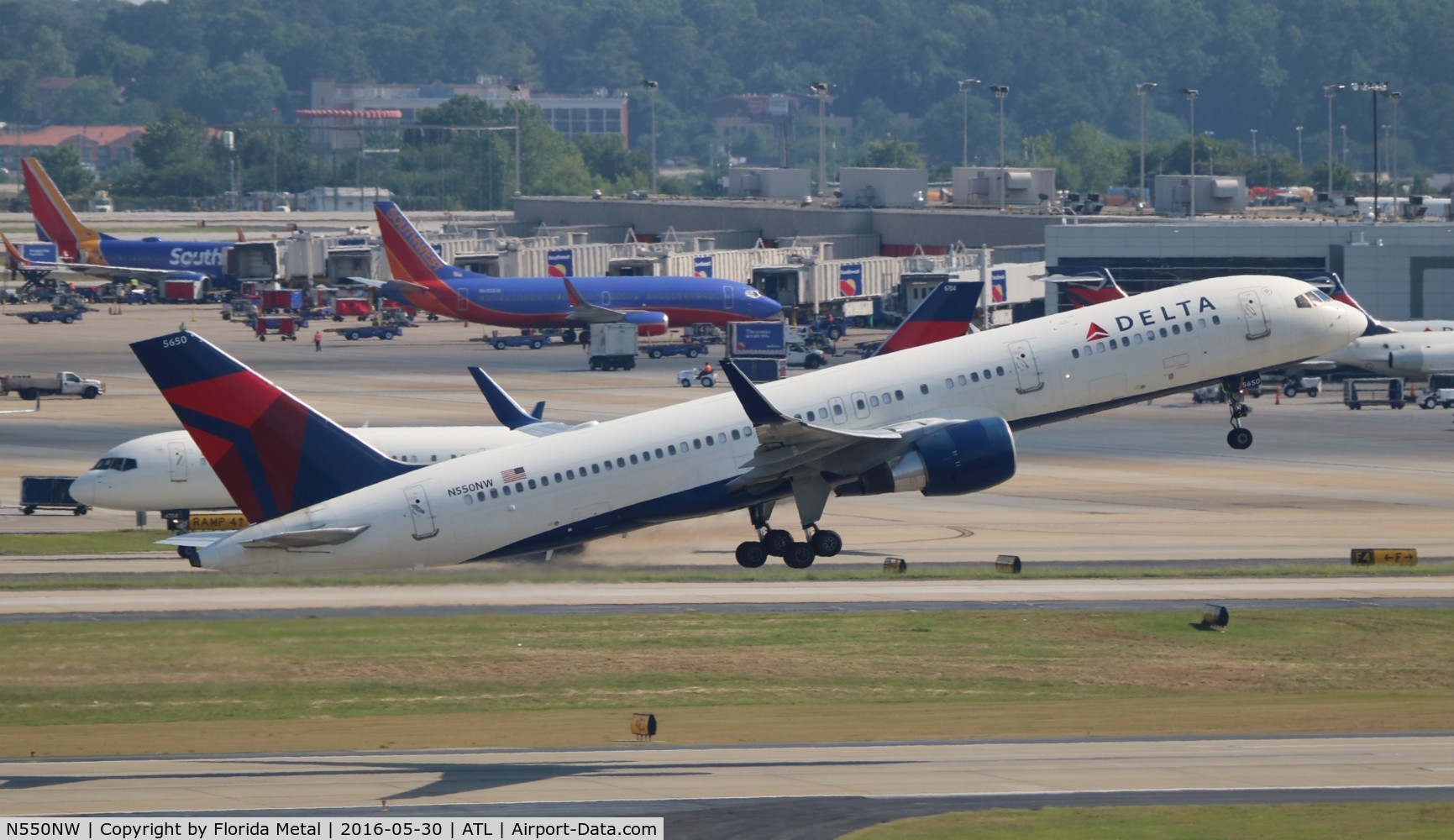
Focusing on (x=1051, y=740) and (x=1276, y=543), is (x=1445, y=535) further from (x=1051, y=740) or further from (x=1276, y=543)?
(x=1051, y=740)

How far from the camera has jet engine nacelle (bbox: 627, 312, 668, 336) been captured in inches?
6855

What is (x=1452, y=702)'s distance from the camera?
61.8 metres

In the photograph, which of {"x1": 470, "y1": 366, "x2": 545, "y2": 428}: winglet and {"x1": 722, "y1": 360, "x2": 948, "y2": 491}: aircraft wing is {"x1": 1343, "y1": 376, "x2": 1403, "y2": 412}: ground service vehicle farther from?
{"x1": 722, "y1": 360, "x2": 948, "y2": 491}: aircraft wing

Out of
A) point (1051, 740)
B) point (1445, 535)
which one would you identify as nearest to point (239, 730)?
point (1051, 740)

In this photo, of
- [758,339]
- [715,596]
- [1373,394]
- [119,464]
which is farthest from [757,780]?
[1373,394]

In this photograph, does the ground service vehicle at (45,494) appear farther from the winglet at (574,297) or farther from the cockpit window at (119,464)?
the winglet at (574,297)

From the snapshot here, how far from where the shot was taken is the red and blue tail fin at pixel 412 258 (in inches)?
7032

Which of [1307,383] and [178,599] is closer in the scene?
[178,599]

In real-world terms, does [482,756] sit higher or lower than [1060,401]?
lower

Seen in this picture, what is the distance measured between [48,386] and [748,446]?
305 ft

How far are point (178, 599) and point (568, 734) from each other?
907 inches

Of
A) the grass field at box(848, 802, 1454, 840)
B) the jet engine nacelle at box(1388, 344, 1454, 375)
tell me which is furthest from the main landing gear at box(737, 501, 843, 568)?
the jet engine nacelle at box(1388, 344, 1454, 375)

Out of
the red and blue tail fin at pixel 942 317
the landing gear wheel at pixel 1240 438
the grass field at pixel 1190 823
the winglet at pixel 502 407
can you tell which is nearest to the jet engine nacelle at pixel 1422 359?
the red and blue tail fin at pixel 942 317

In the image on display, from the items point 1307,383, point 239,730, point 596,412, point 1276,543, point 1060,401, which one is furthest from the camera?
point 1307,383
